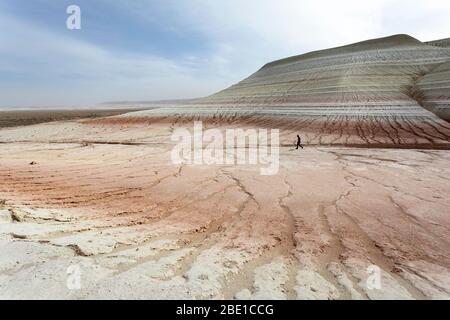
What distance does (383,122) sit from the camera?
798 inches

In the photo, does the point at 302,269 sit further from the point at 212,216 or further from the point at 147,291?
the point at 212,216

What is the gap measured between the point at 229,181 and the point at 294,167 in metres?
2.80

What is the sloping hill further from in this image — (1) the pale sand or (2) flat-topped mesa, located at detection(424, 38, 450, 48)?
(1) the pale sand

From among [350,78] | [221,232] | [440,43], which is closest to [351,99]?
[350,78]

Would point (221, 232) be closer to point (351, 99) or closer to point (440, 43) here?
point (351, 99)

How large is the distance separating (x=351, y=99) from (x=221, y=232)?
2327 cm

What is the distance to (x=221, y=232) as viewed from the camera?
16.8 feet

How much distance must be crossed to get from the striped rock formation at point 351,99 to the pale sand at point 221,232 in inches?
398

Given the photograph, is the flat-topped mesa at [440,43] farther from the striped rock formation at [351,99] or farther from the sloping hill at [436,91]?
the sloping hill at [436,91]

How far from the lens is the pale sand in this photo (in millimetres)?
3543

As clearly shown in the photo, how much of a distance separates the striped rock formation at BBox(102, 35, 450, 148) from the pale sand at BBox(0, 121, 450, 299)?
10101mm

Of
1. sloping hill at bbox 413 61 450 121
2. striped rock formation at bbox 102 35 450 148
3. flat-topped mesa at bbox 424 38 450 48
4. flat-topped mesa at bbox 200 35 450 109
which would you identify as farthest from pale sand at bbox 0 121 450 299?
flat-topped mesa at bbox 424 38 450 48

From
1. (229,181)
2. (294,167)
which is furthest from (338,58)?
(229,181)

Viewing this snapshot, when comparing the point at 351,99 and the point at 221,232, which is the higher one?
the point at 351,99
